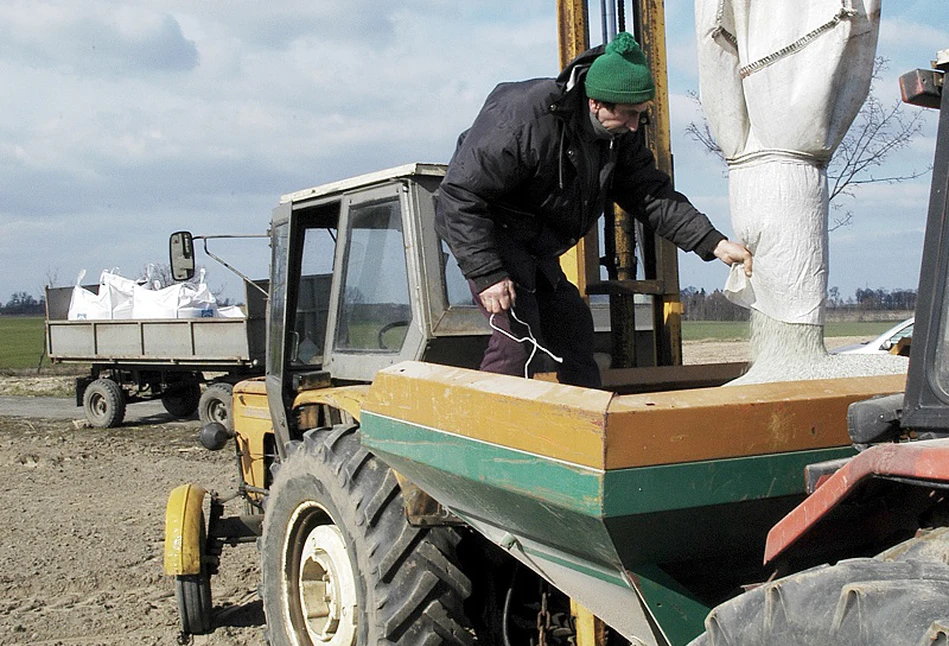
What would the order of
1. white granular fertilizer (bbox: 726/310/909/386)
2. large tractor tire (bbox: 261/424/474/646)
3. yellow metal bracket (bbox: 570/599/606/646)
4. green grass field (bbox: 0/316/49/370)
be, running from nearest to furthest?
1. white granular fertilizer (bbox: 726/310/909/386)
2. yellow metal bracket (bbox: 570/599/606/646)
3. large tractor tire (bbox: 261/424/474/646)
4. green grass field (bbox: 0/316/49/370)

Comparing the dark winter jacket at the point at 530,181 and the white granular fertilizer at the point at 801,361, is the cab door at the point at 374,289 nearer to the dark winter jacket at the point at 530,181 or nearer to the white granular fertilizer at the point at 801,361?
the dark winter jacket at the point at 530,181

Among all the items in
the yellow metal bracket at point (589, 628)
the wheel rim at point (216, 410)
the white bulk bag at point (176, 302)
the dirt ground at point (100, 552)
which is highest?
the white bulk bag at point (176, 302)

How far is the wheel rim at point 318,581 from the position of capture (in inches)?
145

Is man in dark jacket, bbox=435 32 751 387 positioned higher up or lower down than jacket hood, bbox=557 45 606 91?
lower down

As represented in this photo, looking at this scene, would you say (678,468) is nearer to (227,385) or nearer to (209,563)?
(209,563)

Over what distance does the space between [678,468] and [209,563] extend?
3.41 metres

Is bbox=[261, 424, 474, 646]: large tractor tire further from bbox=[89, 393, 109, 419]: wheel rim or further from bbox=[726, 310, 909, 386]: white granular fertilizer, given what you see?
bbox=[89, 393, 109, 419]: wheel rim

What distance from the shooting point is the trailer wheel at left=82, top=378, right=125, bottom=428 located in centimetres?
1570

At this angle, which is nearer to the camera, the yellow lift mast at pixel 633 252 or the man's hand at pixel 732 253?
the man's hand at pixel 732 253

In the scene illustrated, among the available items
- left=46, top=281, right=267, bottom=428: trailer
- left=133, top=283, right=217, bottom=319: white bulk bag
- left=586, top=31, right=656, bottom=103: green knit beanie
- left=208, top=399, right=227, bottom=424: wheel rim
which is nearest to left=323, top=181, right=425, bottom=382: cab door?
left=586, top=31, right=656, bottom=103: green knit beanie

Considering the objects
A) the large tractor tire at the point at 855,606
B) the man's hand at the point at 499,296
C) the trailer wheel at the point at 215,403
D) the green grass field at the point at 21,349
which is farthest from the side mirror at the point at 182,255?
the green grass field at the point at 21,349

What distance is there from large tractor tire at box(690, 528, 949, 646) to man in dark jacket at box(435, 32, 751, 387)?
1386 mm

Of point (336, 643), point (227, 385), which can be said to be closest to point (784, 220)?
point (336, 643)

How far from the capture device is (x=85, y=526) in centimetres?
770
